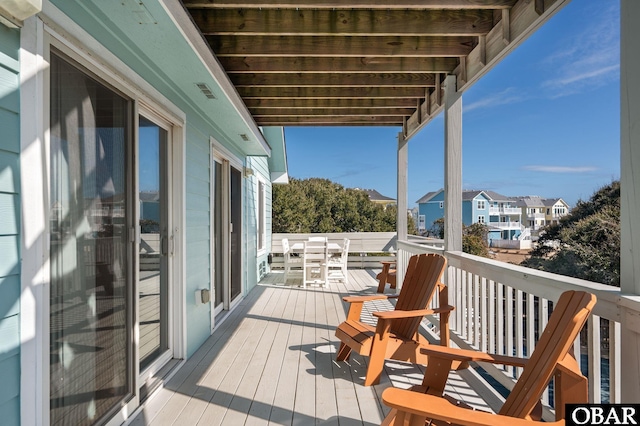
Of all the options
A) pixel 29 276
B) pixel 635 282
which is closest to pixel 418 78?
pixel 635 282

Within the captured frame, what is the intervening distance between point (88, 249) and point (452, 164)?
3.16 metres

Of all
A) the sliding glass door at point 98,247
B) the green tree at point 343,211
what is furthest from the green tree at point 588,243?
the green tree at point 343,211

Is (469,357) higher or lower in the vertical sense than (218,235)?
lower

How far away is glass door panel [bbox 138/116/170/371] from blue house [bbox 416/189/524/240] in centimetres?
691

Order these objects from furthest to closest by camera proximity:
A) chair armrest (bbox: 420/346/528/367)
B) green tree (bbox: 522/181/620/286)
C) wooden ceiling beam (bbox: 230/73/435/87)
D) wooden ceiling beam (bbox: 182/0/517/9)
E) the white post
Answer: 1. the white post
2. green tree (bbox: 522/181/620/286)
3. wooden ceiling beam (bbox: 230/73/435/87)
4. wooden ceiling beam (bbox: 182/0/517/9)
5. chair armrest (bbox: 420/346/528/367)

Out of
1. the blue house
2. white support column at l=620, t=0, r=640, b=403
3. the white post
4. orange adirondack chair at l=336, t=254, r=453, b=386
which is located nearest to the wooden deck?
orange adirondack chair at l=336, t=254, r=453, b=386

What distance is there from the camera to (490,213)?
12.9m

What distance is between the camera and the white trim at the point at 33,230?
1.40 meters

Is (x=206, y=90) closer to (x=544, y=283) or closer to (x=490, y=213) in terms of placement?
(x=544, y=283)

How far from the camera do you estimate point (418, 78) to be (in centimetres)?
414

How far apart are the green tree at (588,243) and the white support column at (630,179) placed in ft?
13.3

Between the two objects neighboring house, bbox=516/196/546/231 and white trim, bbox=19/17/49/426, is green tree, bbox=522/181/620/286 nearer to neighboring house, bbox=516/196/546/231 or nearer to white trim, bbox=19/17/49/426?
neighboring house, bbox=516/196/546/231

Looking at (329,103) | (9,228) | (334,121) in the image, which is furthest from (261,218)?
(9,228)

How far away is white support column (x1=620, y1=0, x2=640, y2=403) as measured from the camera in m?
1.53
